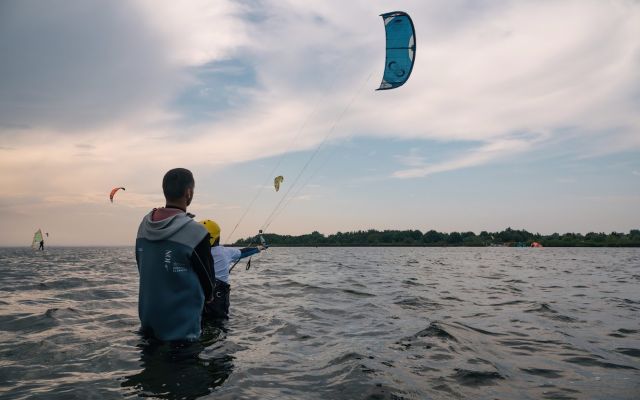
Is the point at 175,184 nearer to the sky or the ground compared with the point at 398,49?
nearer to the ground

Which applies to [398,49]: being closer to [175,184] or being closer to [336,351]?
[175,184]

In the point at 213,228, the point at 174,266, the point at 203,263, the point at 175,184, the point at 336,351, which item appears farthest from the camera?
the point at 213,228

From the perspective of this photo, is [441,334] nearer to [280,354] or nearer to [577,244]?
[280,354]

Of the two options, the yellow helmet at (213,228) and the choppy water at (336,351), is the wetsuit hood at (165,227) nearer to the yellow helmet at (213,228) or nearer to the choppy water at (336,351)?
the choppy water at (336,351)

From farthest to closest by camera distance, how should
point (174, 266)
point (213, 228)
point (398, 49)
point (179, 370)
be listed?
point (398, 49), point (213, 228), point (174, 266), point (179, 370)

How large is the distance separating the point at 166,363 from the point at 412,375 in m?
3.30

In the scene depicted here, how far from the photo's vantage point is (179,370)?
203 inches

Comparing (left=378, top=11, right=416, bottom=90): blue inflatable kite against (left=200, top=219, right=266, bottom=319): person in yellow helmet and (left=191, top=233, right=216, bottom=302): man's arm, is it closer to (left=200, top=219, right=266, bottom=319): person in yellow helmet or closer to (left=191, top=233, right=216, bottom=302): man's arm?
(left=200, top=219, right=266, bottom=319): person in yellow helmet

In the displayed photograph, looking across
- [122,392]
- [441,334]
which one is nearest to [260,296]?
[441,334]

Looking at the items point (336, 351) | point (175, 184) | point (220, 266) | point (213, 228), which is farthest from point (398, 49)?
point (336, 351)

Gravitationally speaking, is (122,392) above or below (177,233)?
below

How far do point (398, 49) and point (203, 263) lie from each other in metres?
9.28

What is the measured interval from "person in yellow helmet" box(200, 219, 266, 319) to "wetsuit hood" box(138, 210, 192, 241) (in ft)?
7.56

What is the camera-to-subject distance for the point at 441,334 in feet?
25.8
